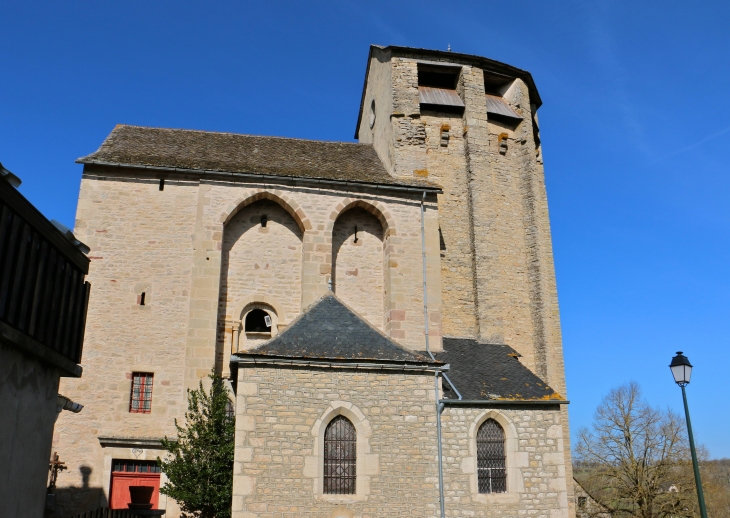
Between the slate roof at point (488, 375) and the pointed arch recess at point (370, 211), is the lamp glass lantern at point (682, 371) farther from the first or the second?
the pointed arch recess at point (370, 211)

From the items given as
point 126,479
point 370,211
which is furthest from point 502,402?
point 126,479

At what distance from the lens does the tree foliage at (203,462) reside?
11945 millimetres

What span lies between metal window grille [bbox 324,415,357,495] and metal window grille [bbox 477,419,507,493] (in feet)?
8.45

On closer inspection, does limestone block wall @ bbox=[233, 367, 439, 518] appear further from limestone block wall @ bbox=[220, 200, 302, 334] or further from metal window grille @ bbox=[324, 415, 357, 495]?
limestone block wall @ bbox=[220, 200, 302, 334]

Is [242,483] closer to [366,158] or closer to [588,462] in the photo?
[366,158]

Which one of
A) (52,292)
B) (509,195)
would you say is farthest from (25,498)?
(509,195)

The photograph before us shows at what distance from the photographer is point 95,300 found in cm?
1427

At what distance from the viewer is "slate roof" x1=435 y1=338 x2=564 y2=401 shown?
12172 millimetres

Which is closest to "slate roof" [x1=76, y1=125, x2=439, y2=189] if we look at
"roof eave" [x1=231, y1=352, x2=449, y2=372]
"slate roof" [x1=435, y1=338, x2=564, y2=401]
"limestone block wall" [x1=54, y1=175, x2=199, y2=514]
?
"limestone block wall" [x1=54, y1=175, x2=199, y2=514]

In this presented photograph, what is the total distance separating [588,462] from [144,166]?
17.1 meters

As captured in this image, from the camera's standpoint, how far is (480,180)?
18391 millimetres

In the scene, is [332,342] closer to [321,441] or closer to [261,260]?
[321,441]

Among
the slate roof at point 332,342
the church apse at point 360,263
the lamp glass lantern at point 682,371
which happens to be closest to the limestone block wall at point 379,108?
the church apse at point 360,263

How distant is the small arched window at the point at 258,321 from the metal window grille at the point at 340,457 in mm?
5127
